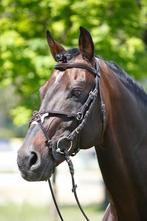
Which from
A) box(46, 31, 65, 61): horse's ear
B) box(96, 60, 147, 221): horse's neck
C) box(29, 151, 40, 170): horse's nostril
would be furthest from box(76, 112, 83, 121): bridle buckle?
box(46, 31, 65, 61): horse's ear

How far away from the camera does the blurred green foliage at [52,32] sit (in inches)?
442

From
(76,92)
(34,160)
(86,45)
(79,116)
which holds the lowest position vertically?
(34,160)

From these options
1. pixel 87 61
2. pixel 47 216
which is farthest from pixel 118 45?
pixel 87 61

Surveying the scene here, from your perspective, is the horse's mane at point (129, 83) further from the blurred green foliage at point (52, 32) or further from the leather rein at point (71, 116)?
the blurred green foliage at point (52, 32)

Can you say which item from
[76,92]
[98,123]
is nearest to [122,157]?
[98,123]

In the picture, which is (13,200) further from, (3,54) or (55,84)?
(55,84)

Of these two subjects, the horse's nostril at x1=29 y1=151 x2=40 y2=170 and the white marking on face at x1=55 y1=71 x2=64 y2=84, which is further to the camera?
the white marking on face at x1=55 y1=71 x2=64 y2=84

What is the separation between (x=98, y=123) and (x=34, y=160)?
0.53 meters

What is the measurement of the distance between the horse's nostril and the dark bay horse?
0.03m

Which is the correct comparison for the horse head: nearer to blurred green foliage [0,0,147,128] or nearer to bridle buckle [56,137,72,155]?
bridle buckle [56,137,72,155]

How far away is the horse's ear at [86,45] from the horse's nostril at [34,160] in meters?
0.78

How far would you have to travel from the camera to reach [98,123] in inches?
185

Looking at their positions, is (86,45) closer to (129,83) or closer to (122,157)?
(129,83)

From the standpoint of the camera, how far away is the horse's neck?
189 inches
